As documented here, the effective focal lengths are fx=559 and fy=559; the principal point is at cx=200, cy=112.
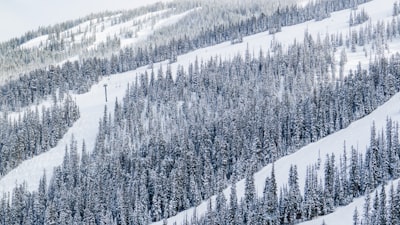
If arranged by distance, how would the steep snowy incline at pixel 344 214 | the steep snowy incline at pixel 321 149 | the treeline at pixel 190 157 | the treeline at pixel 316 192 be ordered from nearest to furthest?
the steep snowy incline at pixel 344 214
the treeline at pixel 316 192
the steep snowy incline at pixel 321 149
the treeline at pixel 190 157

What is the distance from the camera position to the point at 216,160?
168750mm

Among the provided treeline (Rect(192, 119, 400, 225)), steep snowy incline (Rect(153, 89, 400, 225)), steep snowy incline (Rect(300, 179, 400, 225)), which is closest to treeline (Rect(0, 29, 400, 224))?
steep snowy incline (Rect(153, 89, 400, 225))

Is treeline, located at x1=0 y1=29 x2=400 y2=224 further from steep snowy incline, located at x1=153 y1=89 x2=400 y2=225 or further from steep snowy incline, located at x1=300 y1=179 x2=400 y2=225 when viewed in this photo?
steep snowy incline, located at x1=300 y1=179 x2=400 y2=225

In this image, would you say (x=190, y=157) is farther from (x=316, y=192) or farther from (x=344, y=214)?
(x=344, y=214)

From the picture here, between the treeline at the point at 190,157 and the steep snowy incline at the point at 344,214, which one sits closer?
the steep snowy incline at the point at 344,214

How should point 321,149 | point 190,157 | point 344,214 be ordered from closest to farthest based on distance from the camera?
point 344,214 → point 321,149 → point 190,157

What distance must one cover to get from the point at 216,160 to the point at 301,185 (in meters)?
43.8

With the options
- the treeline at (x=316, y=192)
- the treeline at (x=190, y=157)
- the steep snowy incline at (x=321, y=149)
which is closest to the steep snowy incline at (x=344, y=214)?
the treeline at (x=316, y=192)

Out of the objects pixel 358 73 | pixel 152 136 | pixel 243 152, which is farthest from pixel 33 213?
pixel 358 73

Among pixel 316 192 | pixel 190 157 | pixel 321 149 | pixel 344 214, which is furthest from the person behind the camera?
pixel 190 157

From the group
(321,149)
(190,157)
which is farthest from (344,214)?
(190,157)

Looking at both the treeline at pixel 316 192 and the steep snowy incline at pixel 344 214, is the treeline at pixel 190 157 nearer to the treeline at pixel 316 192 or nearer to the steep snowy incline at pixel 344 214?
the treeline at pixel 316 192

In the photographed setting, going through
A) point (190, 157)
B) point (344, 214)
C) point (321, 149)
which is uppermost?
point (321, 149)

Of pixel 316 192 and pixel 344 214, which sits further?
pixel 316 192
